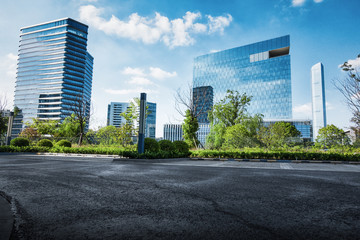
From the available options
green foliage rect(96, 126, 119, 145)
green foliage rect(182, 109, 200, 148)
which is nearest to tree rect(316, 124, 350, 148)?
green foliage rect(182, 109, 200, 148)

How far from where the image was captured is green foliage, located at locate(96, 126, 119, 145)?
81.6ft

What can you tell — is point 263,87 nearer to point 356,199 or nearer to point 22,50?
point 356,199

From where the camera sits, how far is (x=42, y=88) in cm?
13850

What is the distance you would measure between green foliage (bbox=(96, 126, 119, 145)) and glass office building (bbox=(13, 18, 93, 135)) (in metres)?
110

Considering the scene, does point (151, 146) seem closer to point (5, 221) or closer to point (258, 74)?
point (5, 221)

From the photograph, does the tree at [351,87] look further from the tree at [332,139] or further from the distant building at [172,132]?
the distant building at [172,132]

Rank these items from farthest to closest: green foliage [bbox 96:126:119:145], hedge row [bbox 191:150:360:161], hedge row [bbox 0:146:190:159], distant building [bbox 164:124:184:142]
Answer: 1. distant building [bbox 164:124:184:142]
2. green foliage [bbox 96:126:119:145]
3. hedge row [bbox 191:150:360:161]
4. hedge row [bbox 0:146:190:159]

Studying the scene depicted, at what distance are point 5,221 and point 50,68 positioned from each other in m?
160

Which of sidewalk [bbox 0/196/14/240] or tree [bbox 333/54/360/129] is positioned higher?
tree [bbox 333/54/360/129]

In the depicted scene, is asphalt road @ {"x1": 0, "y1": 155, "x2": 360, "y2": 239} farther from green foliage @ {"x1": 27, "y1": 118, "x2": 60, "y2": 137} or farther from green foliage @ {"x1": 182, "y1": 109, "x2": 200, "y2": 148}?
green foliage @ {"x1": 27, "y1": 118, "x2": 60, "y2": 137}

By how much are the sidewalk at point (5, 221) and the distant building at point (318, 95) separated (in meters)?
201

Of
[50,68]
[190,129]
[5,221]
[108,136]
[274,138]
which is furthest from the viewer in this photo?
[50,68]

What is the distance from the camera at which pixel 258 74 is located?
351 feet

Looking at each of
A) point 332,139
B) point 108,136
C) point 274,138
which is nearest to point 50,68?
Answer: point 108,136
